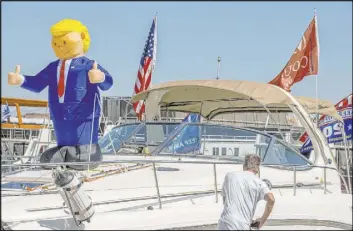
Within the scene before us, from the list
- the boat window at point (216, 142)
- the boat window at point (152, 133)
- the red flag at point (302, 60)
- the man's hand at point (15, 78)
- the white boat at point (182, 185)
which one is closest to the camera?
the white boat at point (182, 185)

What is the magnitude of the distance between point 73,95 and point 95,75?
0.33 meters

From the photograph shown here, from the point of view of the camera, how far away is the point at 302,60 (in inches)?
428

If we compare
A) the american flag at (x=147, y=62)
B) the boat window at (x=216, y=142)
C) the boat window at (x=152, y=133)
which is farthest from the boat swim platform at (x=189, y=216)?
the american flag at (x=147, y=62)

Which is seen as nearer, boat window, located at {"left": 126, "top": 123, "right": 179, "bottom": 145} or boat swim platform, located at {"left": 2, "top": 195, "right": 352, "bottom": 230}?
boat swim platform, located at {"left": 2, "top": 195, "right": 352, "bottom": 230}

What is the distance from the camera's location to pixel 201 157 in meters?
6.23

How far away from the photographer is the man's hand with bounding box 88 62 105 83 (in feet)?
15.8

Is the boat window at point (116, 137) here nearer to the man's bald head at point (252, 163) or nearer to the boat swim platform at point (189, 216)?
the boat swim platform at point (189, 216)

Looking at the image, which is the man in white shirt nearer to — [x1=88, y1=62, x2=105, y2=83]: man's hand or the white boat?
the white boat

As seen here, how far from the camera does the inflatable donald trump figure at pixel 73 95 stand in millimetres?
4938

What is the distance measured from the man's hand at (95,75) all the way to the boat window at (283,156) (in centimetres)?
235

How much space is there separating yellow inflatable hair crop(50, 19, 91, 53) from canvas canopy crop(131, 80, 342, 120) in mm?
1933

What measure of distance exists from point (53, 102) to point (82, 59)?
51cm

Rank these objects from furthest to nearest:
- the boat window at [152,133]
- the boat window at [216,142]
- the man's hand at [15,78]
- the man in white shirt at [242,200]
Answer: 1. the boat window at [152,133]
2. the boat window at [216,142]
3. the man's hand at [15,78]
4. the man in white shirt at [242,200]

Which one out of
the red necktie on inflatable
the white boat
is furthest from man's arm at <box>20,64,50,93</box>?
the white boat
